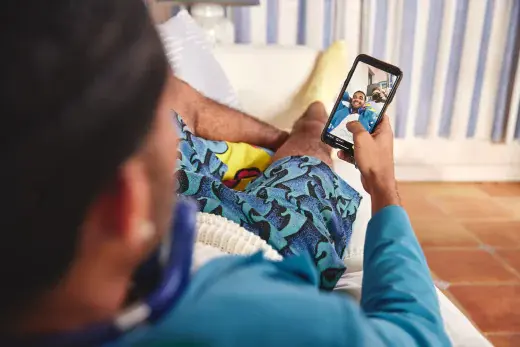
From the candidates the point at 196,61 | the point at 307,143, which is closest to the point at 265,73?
the point at 196,61

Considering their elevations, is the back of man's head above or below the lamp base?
above

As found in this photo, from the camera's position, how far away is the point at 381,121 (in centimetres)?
108

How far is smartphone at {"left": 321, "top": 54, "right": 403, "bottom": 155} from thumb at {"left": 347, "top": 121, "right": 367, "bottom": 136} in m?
0.09

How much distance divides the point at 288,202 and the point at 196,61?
910 mm

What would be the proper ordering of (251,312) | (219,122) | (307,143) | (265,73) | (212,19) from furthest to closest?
(212,19) → (265,73) → (219,122) → (307,143) → (251,312)

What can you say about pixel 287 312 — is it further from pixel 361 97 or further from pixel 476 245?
pixel 476 245

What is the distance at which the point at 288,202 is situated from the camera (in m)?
1.05

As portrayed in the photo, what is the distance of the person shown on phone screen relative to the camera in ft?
3.64

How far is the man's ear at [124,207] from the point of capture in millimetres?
353

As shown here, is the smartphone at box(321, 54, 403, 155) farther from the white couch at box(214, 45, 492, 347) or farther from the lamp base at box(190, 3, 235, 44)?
the lamp base at box(190, 3, 235, 44)

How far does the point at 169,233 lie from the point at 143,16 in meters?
0.16

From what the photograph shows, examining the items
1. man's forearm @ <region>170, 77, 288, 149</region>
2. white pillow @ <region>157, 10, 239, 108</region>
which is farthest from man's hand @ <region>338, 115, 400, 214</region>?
white pillow @ <region>157, 10, 239, 108</region>

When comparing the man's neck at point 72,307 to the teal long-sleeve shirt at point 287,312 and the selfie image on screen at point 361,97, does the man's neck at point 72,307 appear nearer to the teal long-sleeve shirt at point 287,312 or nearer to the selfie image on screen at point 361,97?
the teal long-sleeve shirt at point 287,312

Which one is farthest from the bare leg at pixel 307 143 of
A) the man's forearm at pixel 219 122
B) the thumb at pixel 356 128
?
the thumb at pixel 356 128
